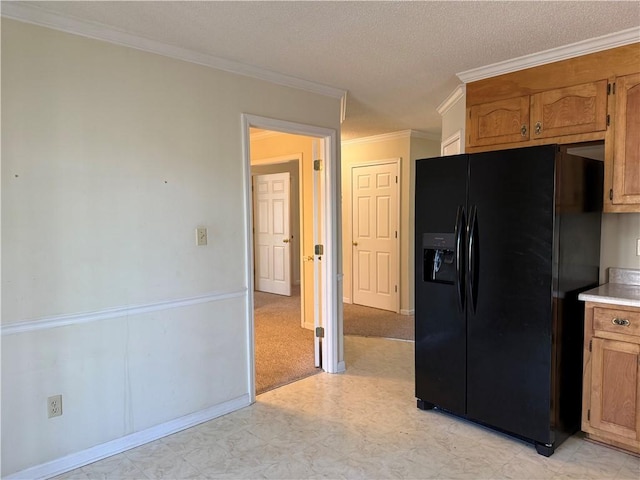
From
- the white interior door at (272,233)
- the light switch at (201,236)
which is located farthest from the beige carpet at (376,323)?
the light switch at (201,236)

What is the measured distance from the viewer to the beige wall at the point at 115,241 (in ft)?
7.12


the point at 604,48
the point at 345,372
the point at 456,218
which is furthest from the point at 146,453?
the point at 604,48

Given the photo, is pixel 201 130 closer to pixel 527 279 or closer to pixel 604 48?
pixel 527 279

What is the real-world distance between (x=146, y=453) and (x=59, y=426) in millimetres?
489

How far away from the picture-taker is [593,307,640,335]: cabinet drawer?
2330mm

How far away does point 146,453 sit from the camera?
2.51 m

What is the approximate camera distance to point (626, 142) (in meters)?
2.54

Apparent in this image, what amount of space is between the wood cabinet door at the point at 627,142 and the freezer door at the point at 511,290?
564 mm

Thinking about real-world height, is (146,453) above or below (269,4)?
below

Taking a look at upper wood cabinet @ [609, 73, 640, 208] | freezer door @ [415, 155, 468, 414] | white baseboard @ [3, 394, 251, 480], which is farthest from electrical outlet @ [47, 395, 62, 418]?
upper wood cabinet @ [609, 73, 640, 208]

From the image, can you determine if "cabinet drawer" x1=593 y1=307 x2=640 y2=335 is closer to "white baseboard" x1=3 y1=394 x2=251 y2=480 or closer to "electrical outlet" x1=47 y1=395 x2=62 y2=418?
"white baseboard" x1=3 y1=394 x2=251 y2=480

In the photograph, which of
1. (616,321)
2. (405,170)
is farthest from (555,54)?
(405,170)

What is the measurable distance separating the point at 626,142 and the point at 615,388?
139cm

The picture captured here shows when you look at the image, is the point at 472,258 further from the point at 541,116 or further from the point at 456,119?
the point at 456,119
